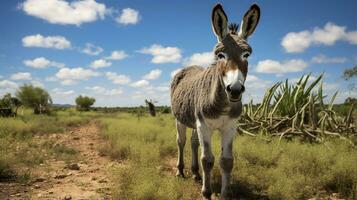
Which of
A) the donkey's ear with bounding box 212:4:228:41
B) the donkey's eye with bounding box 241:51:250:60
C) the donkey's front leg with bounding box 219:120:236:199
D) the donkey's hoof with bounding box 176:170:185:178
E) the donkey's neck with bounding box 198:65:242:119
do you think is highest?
the donkey's ear with bounding box 212:4:228:41

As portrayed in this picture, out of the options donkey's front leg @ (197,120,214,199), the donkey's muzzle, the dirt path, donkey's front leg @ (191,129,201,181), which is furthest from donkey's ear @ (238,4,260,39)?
the dirt path

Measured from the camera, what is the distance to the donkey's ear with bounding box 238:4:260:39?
451 centimetres

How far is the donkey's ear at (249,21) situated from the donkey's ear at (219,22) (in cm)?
24

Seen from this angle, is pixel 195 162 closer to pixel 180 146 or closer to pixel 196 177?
pixel 196 177

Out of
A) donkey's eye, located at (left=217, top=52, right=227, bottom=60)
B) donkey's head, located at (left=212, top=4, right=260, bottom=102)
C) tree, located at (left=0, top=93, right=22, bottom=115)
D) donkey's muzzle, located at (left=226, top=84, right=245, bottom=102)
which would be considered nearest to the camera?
donkey's muzzle, located at (left=226, top=84, right=245, bottom=102)

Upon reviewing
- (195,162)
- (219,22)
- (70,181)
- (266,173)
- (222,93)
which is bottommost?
(70,181)

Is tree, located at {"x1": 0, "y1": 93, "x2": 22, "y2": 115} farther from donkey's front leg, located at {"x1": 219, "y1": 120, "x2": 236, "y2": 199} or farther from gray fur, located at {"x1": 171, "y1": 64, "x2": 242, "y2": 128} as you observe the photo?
donkey's front leg, located at {"x1": 219, "y1": 120, "x2": 236, "y2": 199}

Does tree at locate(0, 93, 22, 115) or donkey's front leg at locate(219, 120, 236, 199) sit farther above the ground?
tree at locate(0, 93, 22, 115)

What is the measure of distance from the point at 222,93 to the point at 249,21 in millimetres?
1045

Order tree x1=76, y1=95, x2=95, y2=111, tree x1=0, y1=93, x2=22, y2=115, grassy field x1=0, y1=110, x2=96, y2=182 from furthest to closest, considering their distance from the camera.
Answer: tree x1=76, y1=95, x2=95, y2=111
tree x1=0, y1=93, x2=22, y2=115
grassy field x1=0, y1=110, x2=96, y2=182

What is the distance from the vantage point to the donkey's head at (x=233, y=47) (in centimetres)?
413

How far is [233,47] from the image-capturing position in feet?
14.6

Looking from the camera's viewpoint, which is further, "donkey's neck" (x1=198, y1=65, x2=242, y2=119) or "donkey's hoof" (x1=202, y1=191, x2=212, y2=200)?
"donkey's hoof" (x1=202, y1=191, x2=212, y2=200)

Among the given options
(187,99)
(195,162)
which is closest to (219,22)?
(187,99)
